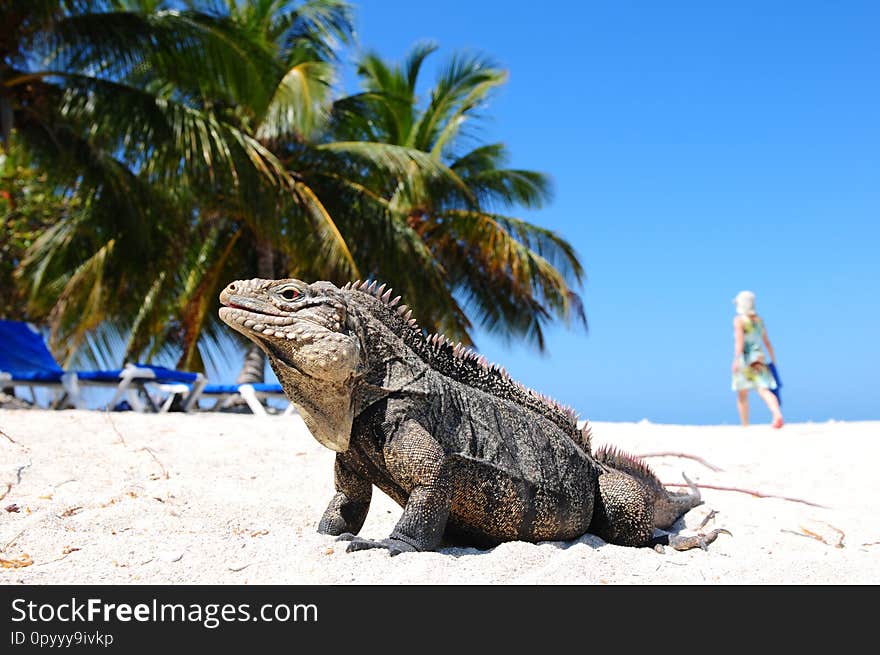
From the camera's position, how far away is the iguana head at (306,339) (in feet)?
10.7

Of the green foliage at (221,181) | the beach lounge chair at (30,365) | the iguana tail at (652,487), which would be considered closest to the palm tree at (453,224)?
the green foliage at (221,181)

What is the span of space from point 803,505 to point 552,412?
263 centimetres

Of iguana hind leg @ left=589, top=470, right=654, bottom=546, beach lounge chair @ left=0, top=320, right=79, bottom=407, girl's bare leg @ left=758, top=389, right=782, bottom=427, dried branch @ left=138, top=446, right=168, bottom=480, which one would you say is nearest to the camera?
iguana hind leg @ left=589, top=470, right=654, bottom=546

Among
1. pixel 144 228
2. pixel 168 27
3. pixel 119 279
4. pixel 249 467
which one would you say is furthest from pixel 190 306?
pixel 249 467

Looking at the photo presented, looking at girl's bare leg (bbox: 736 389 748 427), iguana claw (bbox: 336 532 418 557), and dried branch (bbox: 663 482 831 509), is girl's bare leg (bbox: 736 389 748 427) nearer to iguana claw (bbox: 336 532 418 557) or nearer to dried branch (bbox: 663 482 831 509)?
dried branch (bbox: 663 482 831 509)

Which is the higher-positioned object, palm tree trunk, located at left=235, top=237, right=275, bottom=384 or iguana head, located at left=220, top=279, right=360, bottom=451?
iguana head, located at left=220, top=279, right=360, bottom=451

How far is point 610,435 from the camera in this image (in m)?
8.28

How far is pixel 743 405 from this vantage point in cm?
1034

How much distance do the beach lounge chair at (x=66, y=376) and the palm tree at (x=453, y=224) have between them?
586cm

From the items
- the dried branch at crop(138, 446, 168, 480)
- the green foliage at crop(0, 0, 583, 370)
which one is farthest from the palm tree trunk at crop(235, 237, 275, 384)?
the dried branch at crop(138, 446, 168, 480)

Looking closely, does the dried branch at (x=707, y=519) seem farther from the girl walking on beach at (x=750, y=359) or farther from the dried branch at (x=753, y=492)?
the girl walking on beach at (x=750, y=359)

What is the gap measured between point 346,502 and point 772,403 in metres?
7.53

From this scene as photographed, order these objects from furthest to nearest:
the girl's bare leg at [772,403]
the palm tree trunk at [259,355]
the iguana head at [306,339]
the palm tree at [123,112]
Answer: the palm tree trunk at [259,355] < the palm tree at [123,112] < the girl's bare leg at [772,403] < the iguana head at [306,339]

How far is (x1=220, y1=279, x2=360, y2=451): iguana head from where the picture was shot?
10.7 ft
